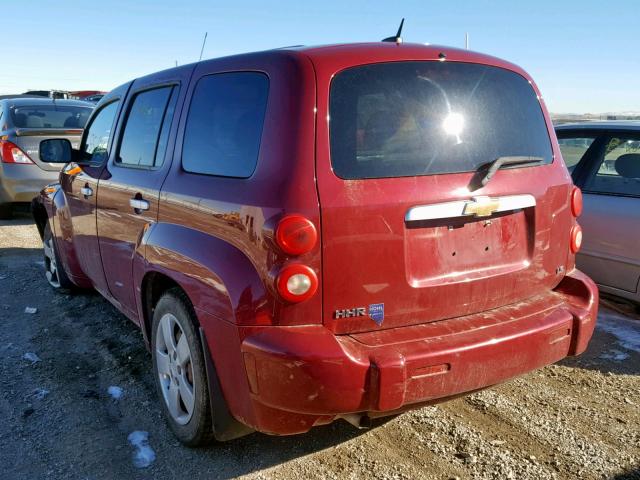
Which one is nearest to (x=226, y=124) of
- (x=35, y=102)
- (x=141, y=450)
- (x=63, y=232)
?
(x=141, y=450)

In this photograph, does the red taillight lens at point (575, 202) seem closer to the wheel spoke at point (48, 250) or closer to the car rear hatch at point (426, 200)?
the car rear hatch at point (426, 200)

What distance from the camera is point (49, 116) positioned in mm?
9188

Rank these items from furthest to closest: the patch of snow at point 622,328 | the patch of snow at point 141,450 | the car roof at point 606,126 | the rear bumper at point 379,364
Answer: the car roof at point 606,126, the patch of snow at point 622,328, the patch of snow at point 141,450, the rear bumper at point 379,364

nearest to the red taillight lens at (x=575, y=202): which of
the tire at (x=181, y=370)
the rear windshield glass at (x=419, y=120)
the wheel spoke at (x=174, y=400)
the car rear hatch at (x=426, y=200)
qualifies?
the car rear hatch at (x=426, y=200)

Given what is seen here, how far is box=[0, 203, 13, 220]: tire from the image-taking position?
8.72 m

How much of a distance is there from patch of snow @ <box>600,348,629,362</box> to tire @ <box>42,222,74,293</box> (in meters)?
4.36

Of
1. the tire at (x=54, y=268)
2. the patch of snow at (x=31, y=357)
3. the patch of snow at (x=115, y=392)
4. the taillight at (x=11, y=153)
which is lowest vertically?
the patch of snow at (x=31, y=357)

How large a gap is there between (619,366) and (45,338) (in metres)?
4.03

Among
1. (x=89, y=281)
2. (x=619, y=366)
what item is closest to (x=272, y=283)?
(x=619, y=366)

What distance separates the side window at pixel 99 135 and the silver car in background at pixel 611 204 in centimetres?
367

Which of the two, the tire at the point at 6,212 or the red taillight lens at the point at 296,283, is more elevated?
the red taillight lens at the point at 296,283

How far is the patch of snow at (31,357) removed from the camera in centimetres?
411

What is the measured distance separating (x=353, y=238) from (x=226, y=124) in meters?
0.88

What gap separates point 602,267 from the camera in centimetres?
474
